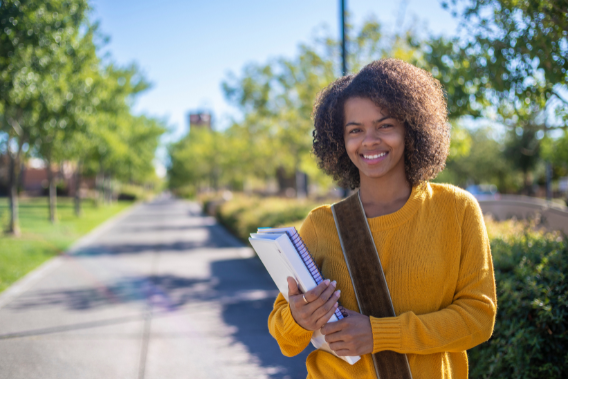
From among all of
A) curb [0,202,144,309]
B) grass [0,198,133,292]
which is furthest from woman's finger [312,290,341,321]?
grass [0,198,133,292]

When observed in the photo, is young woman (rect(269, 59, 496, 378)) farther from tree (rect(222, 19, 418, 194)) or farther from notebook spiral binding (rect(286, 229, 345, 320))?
Result: tree (rect(222, 19, 418, 194))

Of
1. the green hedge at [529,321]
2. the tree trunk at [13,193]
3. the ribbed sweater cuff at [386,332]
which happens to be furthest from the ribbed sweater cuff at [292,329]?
the tree trunk at [13,193]

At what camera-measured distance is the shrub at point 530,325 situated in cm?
279

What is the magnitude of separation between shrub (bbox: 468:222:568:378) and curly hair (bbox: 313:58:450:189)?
1.64 meters

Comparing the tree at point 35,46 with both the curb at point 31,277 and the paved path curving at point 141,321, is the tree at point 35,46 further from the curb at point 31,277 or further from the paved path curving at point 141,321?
the paved path curving at point 141,321

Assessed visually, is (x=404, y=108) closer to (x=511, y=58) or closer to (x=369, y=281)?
(x=369, y=281)

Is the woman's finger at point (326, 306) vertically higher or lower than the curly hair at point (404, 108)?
lower

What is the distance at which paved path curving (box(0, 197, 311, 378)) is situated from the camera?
4.07m

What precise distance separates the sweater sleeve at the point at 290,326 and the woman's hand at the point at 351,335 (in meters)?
0.09

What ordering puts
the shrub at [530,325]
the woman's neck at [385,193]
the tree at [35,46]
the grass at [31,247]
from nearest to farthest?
the woman's neck at [385,193] < the shrub at [530,325] < the grass at [31,247] < the tree at [35,46]

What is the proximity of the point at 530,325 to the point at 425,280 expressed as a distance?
182 centimetres

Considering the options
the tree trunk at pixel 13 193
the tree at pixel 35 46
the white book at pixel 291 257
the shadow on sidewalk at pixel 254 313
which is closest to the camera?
the white book at pixel 291 257
